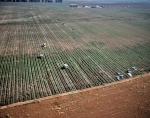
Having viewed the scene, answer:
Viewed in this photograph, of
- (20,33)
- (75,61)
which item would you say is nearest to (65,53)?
(75,61)

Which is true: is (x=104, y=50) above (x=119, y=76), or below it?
above

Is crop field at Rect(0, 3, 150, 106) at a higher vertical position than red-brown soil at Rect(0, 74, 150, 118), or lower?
higher

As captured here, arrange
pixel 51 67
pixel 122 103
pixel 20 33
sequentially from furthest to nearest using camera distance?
pixel 20 33, pixel 51 67, pixel 122 103

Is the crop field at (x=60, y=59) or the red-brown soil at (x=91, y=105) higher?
the crop field at (x=60, y=59)

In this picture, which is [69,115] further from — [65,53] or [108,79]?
[65,53]

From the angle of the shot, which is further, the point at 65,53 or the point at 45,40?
the point at 45,40

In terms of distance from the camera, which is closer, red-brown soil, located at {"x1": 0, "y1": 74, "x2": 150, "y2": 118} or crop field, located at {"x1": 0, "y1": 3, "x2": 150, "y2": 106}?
red-brown soil, located at {"x1": 0, "y1": 74, "x2": 150, "y2": 118}

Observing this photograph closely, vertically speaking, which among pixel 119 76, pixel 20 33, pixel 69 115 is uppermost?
pixel 20 33

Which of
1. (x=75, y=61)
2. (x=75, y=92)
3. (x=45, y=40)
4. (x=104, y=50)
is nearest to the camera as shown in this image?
(x=75, y=92)
